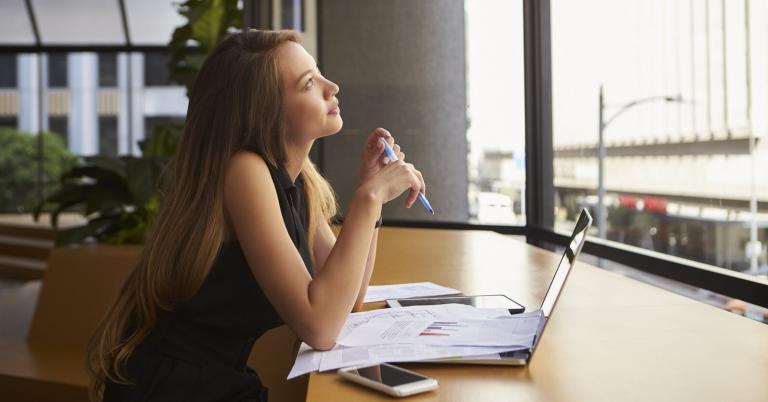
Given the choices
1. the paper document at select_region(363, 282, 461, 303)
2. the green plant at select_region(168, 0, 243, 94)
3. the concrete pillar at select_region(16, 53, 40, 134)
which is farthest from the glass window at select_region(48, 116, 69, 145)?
the paper document at select_region(363, 282, 461, 303)

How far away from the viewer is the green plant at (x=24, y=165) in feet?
31.8

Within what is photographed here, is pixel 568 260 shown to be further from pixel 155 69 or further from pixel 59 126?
pixel 59 126

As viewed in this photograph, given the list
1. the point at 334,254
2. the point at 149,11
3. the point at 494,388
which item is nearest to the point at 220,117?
the point at 334,254

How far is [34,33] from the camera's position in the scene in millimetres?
9555

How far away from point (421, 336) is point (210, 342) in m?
0.35

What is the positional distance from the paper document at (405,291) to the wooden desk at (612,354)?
1.8 inches

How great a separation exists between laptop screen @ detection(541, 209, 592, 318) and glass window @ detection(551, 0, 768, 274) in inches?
30.8

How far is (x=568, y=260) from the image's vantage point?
98 cm

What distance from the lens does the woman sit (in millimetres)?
1088

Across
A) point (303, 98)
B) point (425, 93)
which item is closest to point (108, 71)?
point (425, 93)

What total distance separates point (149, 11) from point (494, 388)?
376 inches

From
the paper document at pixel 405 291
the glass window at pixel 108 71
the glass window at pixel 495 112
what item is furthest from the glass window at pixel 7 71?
the paper document at pixel 405 291

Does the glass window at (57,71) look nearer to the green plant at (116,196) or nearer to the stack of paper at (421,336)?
the green plant at (116,196)

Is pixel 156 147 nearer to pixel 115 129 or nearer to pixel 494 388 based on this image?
pixel 494 388
